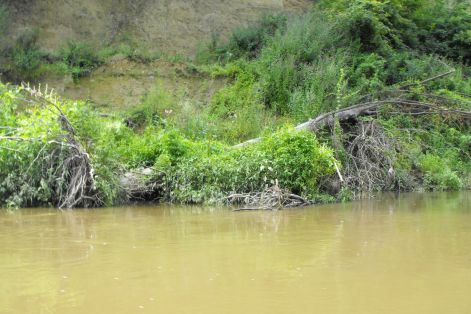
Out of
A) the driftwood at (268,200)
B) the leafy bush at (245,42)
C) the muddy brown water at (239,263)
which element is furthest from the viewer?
the leafy bush at (245,42)

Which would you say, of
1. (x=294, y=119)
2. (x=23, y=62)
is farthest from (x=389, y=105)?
(x=23, y=62)

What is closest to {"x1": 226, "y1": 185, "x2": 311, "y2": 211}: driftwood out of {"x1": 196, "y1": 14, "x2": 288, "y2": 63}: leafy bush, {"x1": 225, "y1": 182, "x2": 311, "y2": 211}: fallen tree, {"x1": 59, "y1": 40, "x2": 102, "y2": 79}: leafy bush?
{"x1": 225, "y1": 182, "x2": 311, "y2": 211}: fallen tree

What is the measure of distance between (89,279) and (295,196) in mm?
6425

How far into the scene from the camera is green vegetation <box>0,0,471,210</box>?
12211 mm

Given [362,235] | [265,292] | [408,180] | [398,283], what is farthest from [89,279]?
[408,180]

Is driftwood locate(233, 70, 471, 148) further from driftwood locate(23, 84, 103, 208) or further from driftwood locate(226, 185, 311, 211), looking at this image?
driftwood locate(23, 84, 103, 208)

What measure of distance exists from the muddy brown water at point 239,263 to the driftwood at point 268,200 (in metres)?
0.80

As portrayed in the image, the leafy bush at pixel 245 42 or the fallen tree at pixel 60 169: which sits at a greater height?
the leafy bush at pixel 245 42

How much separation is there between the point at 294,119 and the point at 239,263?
398 inches

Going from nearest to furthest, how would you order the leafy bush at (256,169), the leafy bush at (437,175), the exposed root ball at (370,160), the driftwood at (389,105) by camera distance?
the leafy bush at (256,169) < the exposed root ball at (370,160) < the driftwood at (389,105) < the leafy bush at (437,175)

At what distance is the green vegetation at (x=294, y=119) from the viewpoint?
40.1 ft

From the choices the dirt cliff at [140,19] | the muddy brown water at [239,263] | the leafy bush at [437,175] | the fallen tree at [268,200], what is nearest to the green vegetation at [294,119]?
the leafy bush at [437,175]

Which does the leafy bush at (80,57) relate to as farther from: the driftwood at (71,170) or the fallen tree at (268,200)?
the fallen tree at (268,200)

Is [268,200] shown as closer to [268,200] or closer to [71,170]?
[268,200]
